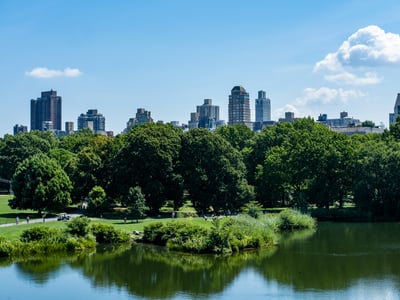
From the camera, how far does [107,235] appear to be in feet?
159

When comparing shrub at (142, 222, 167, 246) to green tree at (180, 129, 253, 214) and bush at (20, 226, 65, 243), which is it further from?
green tree at (180, 129, 253, 214)

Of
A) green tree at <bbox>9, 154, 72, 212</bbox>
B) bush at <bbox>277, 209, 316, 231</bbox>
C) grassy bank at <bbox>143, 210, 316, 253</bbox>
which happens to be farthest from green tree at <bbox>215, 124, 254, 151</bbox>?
grassy bank at <bbox>143, 210, 316, 253</bbox>

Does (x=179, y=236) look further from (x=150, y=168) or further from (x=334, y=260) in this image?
(x=150, y=168)

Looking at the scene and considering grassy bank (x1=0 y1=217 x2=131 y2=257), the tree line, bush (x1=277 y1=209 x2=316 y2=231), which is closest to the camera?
grassy bank (x1=0 y1=217 x2=131 y2=257)

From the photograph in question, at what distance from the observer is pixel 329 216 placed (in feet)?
221

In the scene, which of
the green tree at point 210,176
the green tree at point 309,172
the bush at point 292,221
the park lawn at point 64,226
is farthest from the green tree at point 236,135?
the park lawn at point 64,226

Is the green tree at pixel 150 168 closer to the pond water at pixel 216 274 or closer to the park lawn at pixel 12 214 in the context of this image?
the park lawn at pixel 12 214

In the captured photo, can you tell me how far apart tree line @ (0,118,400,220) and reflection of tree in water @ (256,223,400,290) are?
1252 cm

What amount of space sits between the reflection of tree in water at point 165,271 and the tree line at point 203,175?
662 inches

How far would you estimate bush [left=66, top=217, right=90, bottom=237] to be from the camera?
1812 inches

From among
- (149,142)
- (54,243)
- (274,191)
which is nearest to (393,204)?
(274,191)

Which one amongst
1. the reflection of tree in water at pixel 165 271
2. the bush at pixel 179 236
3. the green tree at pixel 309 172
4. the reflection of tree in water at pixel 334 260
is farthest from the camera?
the green tree at pixel 309 172

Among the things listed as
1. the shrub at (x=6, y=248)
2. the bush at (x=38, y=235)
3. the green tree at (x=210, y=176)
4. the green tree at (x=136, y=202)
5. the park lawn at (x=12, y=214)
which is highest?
the green tree at (x=210, y=176)

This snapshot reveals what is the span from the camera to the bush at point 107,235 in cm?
4834
